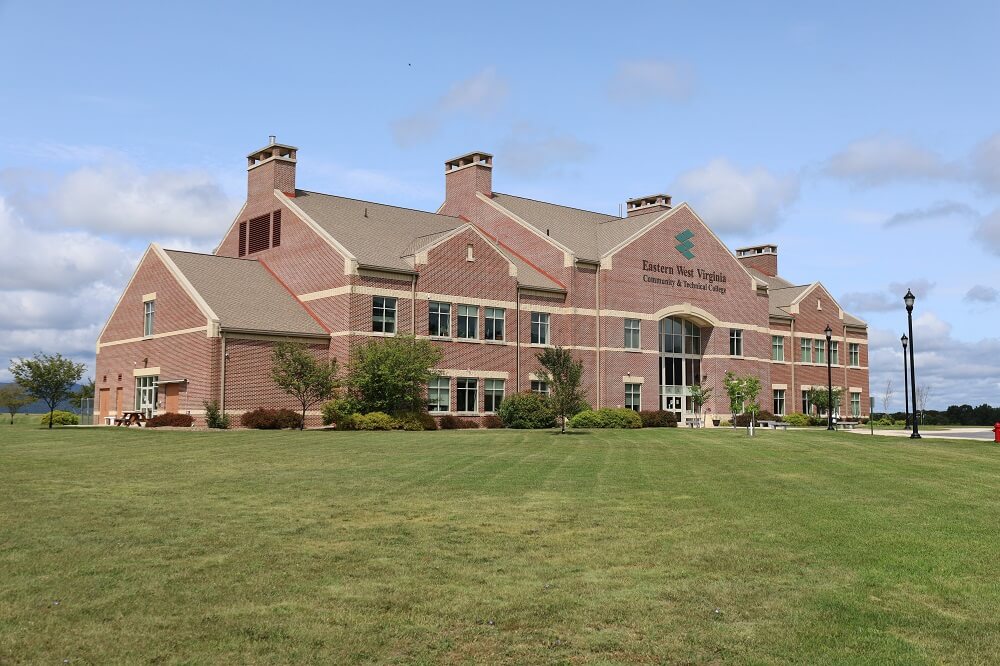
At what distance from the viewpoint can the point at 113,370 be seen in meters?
54.9

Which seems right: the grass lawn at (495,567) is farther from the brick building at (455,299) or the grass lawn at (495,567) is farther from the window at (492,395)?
the window at (492,395)

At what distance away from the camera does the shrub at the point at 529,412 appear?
4916 cm

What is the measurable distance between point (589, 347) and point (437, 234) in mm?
12074

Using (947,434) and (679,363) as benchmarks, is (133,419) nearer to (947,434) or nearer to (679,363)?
(679,363)

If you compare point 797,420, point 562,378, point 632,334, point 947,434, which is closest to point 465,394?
point 562,378

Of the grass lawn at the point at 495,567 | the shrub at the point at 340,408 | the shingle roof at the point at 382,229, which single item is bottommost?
the grass lawn at the point at 495,567

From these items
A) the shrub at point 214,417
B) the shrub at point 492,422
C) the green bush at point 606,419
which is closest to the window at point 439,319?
the shrub at point 492,422

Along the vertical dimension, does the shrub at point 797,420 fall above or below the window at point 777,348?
below

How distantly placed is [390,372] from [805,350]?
141ft

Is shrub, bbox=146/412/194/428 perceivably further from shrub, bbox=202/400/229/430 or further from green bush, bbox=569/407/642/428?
green bush, bbox=569/407/642/428

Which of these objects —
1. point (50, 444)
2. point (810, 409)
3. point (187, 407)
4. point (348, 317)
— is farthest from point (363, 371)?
point (810, 409)

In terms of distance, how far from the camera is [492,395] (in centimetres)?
5291

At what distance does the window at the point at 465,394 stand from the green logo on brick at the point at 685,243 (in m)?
19.0

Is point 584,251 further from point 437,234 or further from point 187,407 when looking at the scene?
point 187,407
